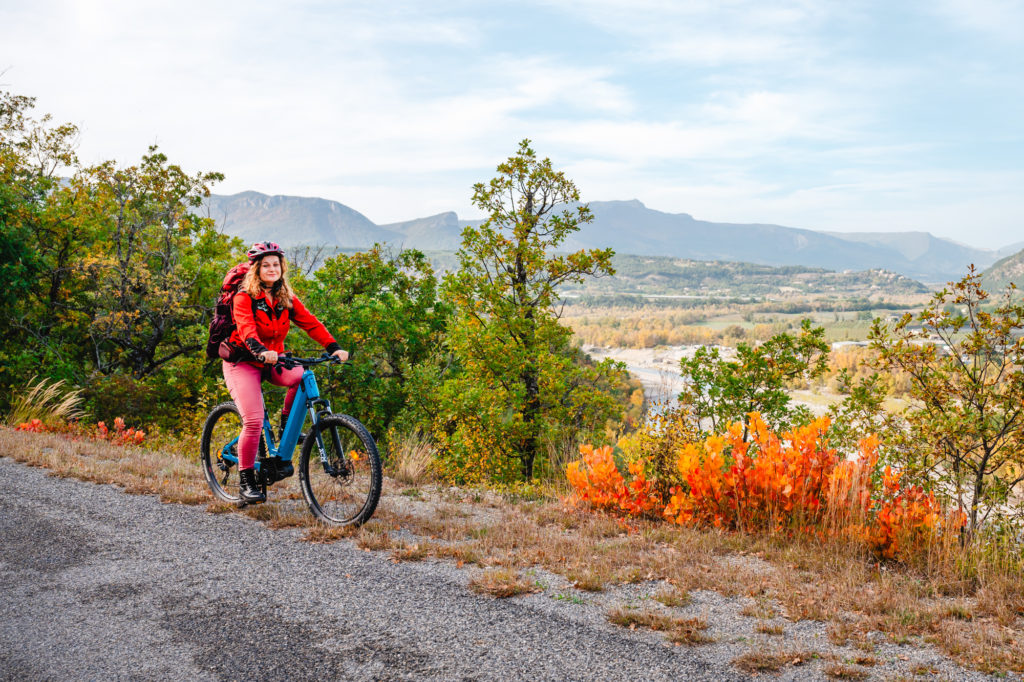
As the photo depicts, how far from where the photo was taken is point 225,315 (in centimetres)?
519

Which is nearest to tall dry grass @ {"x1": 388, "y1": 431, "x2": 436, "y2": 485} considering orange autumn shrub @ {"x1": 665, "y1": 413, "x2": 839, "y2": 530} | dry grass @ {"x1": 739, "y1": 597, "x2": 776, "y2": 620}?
orange autumn shrub @ {"x1": 665, "y1": 413, "x2": 839, "y2": 530}

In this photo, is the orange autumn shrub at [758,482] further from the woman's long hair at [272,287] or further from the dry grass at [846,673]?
the woman's long hair at [272,287]

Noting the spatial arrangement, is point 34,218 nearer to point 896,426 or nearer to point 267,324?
point 267,324

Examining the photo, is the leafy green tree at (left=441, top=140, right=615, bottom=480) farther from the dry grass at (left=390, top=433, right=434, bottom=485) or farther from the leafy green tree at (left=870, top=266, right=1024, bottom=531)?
the leafy green tree at (left=870, top=266, right=1024, bottom=531)

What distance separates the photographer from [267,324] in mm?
5133

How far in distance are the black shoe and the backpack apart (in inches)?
39.5

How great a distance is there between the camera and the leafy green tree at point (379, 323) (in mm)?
15398

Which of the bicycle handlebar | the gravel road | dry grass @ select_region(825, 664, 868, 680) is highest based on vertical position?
the bicycle handlebar

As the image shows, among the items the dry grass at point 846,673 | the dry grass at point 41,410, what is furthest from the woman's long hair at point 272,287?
the dry grass at point 41,410

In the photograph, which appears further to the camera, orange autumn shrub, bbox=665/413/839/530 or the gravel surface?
orange autumn shrub, bbox=665/413/839/530

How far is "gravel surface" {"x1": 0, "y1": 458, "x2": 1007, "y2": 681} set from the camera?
3076 mm

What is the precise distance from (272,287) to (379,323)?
420 inches

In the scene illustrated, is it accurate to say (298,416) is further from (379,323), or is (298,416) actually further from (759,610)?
(379,323)

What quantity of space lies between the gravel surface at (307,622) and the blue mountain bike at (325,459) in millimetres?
396
